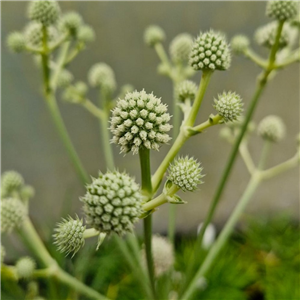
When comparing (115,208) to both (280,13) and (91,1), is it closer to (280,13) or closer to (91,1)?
(280,13)

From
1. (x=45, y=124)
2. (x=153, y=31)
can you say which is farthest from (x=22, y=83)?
(x=153, y=31)

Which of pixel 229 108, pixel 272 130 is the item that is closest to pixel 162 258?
pixel 272 130

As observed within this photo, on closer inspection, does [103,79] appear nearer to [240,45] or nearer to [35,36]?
[35,36]

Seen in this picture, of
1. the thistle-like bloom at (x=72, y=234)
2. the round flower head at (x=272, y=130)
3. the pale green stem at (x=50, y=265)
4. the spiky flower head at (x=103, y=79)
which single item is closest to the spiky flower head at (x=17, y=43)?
the spiky flower head at (x=103, y=79)

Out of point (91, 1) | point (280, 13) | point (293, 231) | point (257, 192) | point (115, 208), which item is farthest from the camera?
point (257, 192)

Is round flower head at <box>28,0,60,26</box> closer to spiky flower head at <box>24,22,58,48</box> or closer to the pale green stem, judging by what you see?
spiky flower head at <box>24,22,58,48</box>

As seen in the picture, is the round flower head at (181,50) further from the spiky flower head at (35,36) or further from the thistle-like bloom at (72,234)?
the thistle-like bloom at (72,234)
